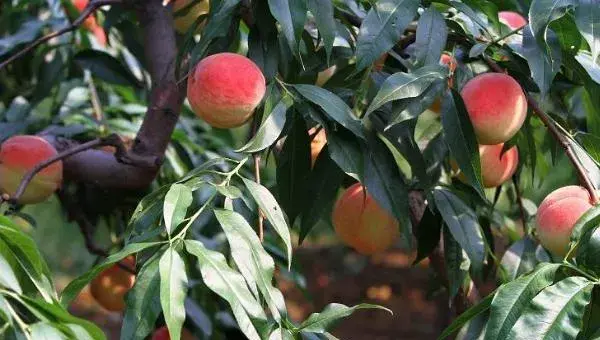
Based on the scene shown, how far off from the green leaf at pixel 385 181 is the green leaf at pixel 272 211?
13 cm

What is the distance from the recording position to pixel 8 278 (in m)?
0.68

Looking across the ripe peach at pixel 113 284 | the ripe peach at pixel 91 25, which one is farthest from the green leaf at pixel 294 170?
the ripe peach at pixel 91 25

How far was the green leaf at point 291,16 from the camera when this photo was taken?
36.3 inches

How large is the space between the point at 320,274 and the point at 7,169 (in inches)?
93.5

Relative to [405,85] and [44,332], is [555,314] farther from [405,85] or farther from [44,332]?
[44,332]

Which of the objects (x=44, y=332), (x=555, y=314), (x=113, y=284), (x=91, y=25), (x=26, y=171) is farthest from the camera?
(x=91, y=25)

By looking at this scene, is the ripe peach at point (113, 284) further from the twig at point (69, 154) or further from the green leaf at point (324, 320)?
the green leaf at point (324, 320)

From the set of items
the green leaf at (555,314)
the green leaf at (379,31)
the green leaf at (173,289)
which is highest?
the green leaf at (379,31)

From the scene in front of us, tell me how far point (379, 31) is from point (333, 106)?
0.09 meters

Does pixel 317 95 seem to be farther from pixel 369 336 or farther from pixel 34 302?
pixel 369 336

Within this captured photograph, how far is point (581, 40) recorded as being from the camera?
39.2 inches

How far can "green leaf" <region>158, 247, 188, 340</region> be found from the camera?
2.36ft

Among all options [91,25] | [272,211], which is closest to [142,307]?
[272,211]

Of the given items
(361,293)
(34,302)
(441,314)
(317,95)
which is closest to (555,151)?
(317,95)
